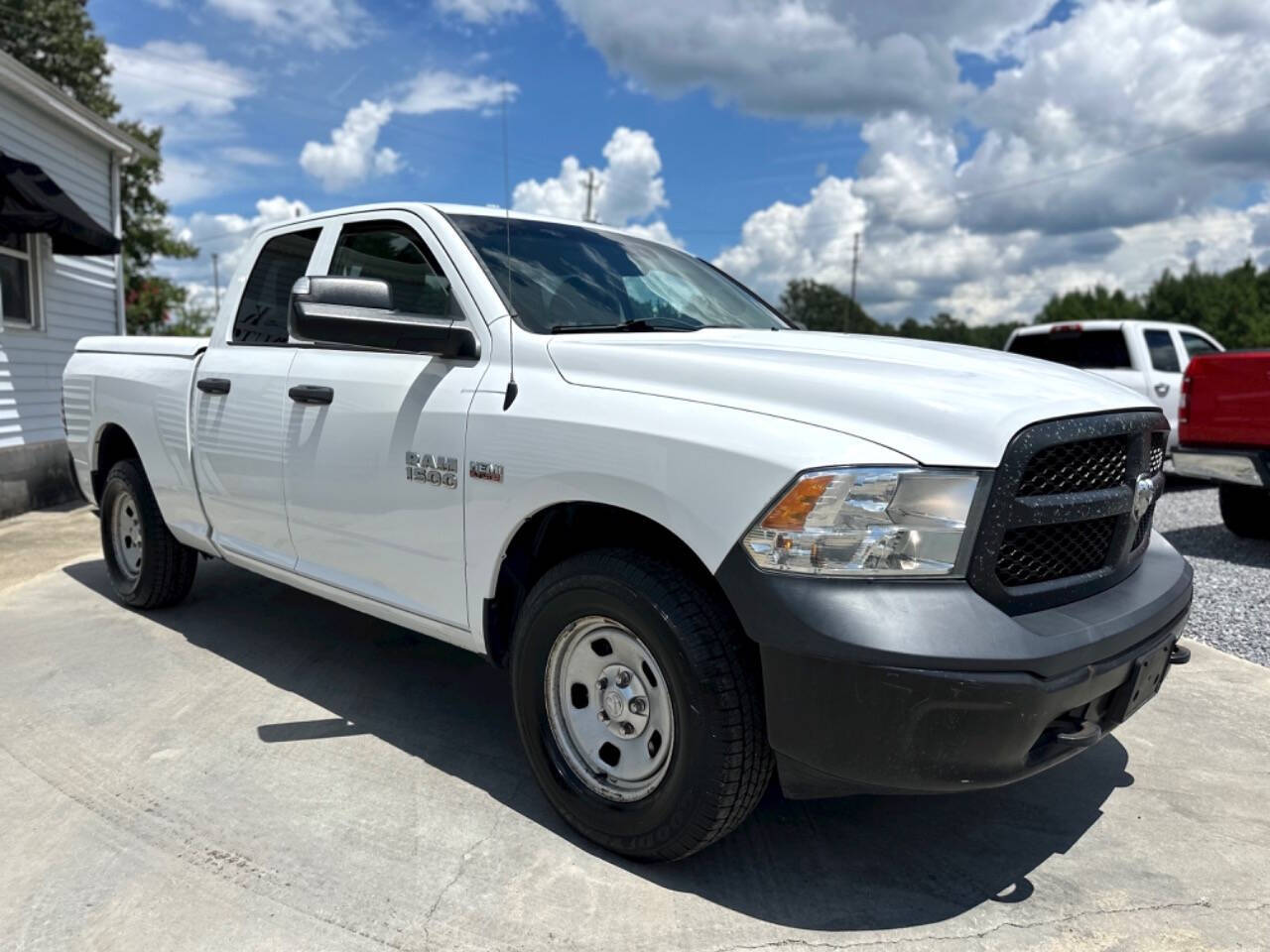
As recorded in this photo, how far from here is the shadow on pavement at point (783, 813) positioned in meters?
2.68

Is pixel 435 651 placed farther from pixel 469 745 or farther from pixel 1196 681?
pixel 1196 681

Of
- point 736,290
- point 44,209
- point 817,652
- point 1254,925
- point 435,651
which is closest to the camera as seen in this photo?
point 817,652

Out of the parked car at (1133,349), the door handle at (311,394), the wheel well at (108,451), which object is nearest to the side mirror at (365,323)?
the door handle at (311,394)

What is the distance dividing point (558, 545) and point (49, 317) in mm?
9763

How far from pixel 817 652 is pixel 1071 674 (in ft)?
2.08

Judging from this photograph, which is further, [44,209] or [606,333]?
[44,209]

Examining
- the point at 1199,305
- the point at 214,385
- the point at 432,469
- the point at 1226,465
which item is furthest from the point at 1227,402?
the point at 1199,305

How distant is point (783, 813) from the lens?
124 inches

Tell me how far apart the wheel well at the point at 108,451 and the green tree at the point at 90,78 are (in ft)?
71.6

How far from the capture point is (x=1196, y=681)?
4555 mm

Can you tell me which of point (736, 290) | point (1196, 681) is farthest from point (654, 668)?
point (1196, 681)

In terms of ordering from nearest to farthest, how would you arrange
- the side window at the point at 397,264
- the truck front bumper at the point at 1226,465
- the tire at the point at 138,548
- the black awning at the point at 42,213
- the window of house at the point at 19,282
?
the side window at the point at 397,264 → the tire at the point at 138,548 → the truck front bumper at the point at 1226,465 → the black awning at the point at 42,213 → the window of house at the point at 19,282

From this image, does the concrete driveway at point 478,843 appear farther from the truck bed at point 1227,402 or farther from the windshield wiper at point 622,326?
the truck bed at point 1227,402

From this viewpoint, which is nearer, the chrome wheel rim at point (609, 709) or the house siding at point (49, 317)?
the chrome wheel rim at point (609, 709)
